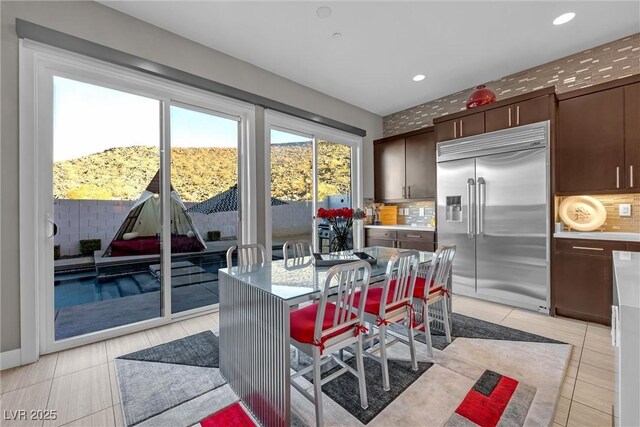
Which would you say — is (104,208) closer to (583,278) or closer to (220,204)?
(220,204)

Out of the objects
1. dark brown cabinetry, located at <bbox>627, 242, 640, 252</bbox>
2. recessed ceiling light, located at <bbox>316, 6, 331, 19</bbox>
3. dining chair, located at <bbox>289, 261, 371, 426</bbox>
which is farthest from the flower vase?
dark brown cabinetry, located at <bbox>627, 242, 640, 252</bbox>

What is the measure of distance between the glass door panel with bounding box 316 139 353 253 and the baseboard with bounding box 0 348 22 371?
10.7 ft

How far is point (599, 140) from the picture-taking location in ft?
9.32

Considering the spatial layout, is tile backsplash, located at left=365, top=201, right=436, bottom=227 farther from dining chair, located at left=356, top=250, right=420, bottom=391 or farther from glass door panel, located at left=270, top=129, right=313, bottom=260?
dining chair, located at left=356, top=250, right=420, bottom=391

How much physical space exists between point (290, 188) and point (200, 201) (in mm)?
1272

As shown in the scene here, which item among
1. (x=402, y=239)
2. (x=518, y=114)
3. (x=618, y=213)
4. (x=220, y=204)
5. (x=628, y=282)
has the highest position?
(x=518, y=114)

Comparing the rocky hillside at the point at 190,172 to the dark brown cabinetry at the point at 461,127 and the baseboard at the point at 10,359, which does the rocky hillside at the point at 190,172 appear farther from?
the dark brown cabinetry at the point at 461,127

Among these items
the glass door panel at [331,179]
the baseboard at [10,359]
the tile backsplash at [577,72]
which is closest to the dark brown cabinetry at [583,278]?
the tile backsplash at [577,72]

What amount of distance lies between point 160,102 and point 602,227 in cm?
499

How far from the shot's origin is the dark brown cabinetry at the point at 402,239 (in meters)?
4.14

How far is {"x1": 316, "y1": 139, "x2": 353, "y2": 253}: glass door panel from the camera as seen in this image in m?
4.37

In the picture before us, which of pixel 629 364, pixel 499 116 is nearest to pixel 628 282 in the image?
pixel 629 364

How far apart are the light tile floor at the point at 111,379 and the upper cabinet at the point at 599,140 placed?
1474mm

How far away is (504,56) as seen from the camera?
326 cm
